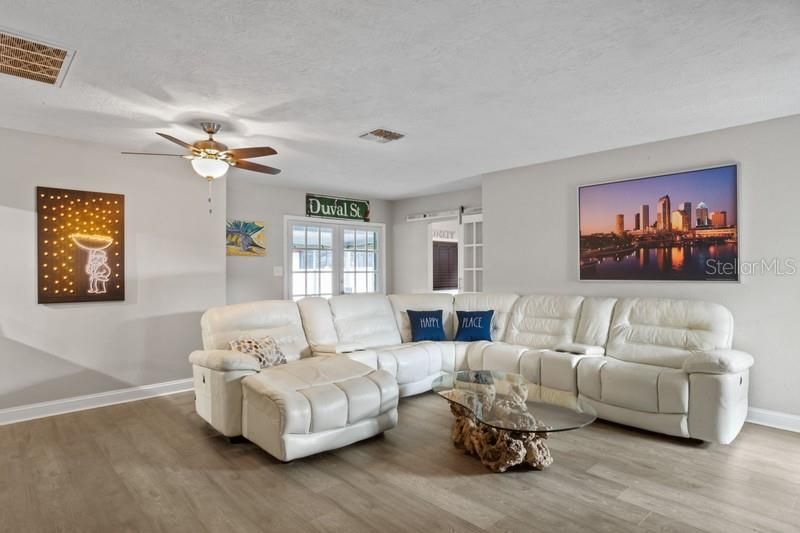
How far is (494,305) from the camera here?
4.91 metres

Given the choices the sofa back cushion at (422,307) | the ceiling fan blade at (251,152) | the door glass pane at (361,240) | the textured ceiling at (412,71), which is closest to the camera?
the textured ceiling at (412,71)

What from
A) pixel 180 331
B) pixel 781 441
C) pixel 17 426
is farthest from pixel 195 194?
pixel 781 441

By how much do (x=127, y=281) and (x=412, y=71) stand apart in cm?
348

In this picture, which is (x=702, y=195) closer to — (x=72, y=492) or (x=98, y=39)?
(x=98, y=39)

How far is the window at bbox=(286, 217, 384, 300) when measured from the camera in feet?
20.8

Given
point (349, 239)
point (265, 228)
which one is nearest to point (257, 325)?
point (265, 228)

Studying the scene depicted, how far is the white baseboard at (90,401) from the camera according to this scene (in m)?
3.63

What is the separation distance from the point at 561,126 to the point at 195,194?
3.77 m

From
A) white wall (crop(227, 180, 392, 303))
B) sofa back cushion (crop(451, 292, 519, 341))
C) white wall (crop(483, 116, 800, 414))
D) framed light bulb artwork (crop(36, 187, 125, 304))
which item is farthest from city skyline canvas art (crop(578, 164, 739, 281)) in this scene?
framed light bulb artwork (crop(36, 187, 125, 304))

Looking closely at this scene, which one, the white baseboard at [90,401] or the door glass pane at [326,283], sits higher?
the door glass pane at [326,283]

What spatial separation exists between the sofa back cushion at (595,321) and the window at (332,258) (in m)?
3.83

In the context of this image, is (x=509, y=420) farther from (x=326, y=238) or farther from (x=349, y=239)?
(x=349, y=239)

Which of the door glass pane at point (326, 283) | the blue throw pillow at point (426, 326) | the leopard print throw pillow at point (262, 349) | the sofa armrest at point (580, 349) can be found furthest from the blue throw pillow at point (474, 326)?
the door glass pane at point (326, 283)

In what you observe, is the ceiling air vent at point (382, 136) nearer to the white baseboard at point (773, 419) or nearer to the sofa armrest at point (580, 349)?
the sofa armrest at point (580, 349)
